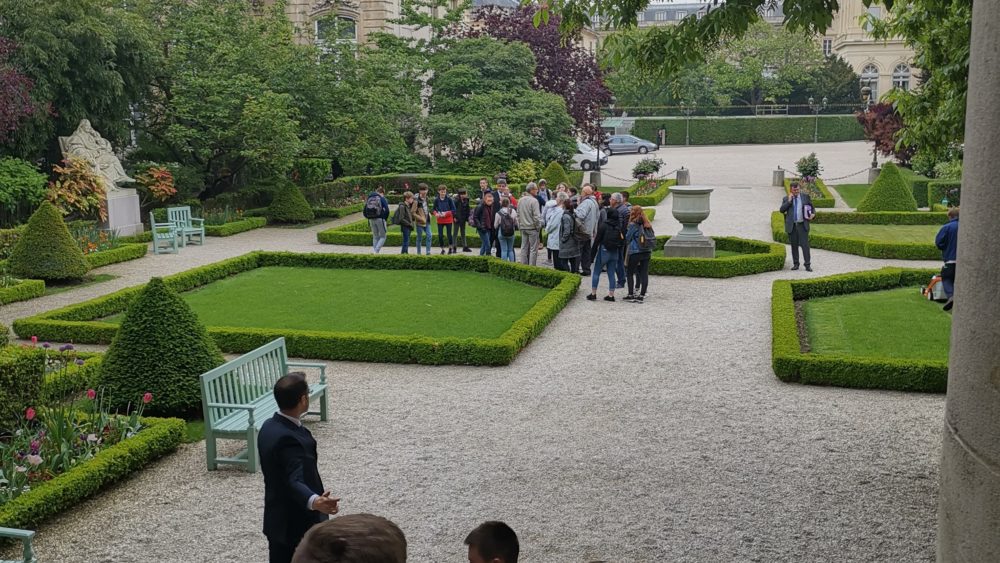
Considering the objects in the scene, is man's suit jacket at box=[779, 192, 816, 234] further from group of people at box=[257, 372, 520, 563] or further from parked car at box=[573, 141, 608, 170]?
parked car at box=[573, 141, 608, 170]

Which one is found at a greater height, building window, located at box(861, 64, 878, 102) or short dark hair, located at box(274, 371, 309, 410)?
building window, located at box(861, 64, 878, 102)

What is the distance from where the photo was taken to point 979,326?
9.50 ft

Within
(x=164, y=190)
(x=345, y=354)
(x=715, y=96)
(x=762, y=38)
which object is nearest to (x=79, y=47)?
(x=164, y=190)

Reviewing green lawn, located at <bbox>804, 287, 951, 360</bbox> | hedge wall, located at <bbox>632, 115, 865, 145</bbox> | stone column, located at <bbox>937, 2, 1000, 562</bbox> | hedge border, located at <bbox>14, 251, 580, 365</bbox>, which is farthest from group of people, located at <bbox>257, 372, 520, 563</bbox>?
hedge wall, located at <bbox>632, 115, 865, 145</bbox>

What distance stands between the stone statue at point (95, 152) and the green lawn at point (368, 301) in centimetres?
609

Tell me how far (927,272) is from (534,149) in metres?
18.5

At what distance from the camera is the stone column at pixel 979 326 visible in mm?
2820

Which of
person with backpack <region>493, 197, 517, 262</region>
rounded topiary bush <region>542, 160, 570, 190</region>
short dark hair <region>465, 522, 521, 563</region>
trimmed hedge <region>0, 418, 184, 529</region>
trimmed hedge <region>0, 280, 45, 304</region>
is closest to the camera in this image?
short dark hair <region>465, 522, 521, 563</region>

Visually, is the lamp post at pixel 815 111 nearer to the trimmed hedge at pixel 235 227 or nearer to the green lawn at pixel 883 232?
the green lawn at pixel 883 232

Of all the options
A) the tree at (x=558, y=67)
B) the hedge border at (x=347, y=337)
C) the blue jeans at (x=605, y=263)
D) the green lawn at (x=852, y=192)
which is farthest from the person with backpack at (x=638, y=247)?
the tree at (x=558, y=67)

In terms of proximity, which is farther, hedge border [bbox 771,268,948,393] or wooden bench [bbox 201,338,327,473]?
hedge border [bbox 771,268,948,393]

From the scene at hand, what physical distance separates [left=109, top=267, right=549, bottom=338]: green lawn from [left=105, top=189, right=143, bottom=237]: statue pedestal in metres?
5.54

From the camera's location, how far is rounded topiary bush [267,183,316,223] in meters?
24.6

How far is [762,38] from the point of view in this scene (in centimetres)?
7169
